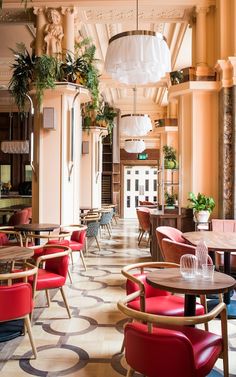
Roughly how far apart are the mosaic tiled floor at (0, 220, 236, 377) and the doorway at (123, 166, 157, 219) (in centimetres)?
1060

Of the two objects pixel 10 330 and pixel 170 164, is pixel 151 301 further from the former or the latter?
pixel 170 164

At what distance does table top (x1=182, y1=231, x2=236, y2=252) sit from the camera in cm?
393

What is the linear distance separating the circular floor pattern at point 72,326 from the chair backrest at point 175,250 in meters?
1.08

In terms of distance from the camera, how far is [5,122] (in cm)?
1395

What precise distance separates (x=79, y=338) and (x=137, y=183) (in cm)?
1316

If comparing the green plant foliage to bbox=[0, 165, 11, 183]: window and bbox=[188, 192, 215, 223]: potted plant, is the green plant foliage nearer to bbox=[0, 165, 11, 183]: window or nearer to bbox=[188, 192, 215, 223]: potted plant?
bbox=[188, 192, 215, 223]: potted plant

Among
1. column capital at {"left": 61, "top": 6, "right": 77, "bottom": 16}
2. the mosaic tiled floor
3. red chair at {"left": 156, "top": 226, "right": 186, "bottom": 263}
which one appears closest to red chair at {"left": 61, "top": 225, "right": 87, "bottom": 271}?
the mosaic tiled floor

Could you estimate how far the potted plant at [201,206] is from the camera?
6.30 m

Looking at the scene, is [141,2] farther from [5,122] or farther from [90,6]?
[5,122]

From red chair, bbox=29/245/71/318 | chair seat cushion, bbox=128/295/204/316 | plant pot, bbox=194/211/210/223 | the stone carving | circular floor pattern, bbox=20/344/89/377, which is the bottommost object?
circular floor pattern, bbox=20/344/89/377

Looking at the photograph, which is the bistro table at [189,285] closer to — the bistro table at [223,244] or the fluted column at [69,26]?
the bistro table at [223,244]

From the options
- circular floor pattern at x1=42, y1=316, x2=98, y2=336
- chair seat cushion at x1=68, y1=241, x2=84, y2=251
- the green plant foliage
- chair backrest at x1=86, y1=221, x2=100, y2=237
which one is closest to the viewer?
circular floor pattern at x1=42, y1=316, x2=98, y2=336

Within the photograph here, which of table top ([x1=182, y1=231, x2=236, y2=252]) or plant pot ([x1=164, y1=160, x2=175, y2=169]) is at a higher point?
plant pot ([x1=164, y1=160, x2=175, y2=169])

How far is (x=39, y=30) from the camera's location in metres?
6.80
